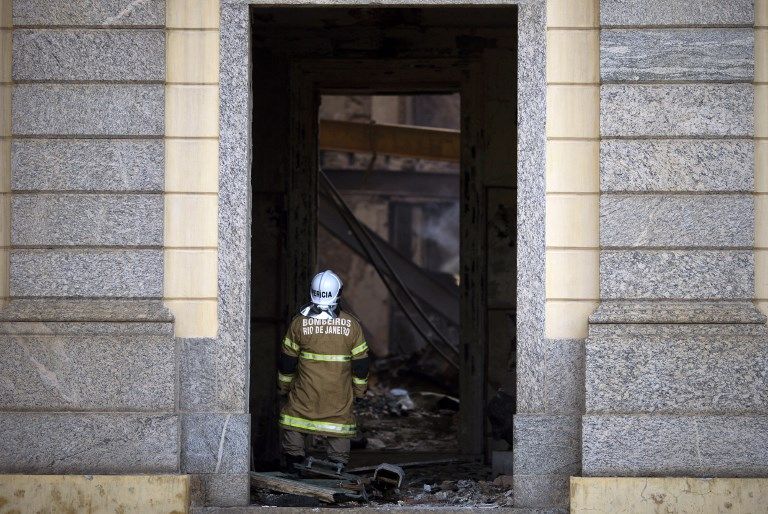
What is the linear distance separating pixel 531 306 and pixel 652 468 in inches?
54.2

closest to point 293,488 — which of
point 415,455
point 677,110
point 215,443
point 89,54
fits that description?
point 215,443

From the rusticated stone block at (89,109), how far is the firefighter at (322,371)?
2200 millimetres

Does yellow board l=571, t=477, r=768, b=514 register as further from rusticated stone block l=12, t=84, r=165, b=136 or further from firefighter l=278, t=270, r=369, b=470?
rusticated stone block l=12, t=84, r=165, b=136

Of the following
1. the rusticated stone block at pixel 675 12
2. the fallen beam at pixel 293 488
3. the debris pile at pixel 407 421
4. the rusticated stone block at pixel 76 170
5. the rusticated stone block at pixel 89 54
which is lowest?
the debris pile at pixel 407 421

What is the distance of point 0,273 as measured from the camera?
326 inches

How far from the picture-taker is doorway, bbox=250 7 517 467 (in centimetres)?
1229

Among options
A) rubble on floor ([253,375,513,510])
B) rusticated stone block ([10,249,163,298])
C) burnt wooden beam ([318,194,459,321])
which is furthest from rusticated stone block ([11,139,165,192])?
burnt wooden beam ([318,194,459,321])

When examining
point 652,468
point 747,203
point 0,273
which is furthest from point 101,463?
point 747,203

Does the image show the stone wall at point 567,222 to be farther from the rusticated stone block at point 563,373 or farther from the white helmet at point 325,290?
the white helmet at point 325,290

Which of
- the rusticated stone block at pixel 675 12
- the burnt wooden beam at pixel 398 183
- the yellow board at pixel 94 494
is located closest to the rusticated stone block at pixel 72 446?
the yellow board at pixel 94 494

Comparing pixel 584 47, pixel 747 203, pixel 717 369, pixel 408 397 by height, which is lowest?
pixel 408 397

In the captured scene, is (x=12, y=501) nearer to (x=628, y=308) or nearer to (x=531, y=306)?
(x=531, y=306)

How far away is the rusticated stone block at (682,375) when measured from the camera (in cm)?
793

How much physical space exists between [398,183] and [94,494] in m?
16.8
